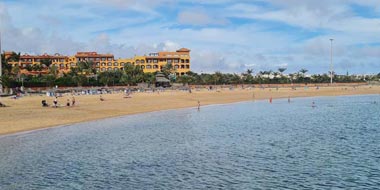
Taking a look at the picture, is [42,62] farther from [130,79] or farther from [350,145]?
[350,145]

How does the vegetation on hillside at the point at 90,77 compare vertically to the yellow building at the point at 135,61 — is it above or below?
below

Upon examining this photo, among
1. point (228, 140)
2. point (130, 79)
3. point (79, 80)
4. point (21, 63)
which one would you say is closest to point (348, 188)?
point (228, 140)

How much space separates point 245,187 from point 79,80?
79.3m

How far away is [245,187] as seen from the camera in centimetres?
1255

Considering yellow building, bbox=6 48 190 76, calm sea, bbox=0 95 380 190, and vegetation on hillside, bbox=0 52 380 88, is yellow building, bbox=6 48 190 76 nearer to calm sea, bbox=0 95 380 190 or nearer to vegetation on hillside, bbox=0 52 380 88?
vegetation on hillside, bbox=0 52 380 88

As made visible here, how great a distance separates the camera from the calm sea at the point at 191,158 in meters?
13.3

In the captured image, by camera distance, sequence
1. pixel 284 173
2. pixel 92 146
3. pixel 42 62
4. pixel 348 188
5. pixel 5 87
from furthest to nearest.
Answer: pixel 42 62 → pixel 5 87 → pixel 92 146 → pixel 284 173 → pixel 348 188


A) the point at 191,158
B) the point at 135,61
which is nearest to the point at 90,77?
the point at 135,61

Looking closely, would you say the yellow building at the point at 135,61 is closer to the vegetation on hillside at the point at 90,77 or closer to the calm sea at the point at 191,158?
the vegetation on hillside at the point at 90,77

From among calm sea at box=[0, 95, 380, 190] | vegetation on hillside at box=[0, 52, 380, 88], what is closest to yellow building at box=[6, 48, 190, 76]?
vegetation on hillside at box=[0, 52, 380, 88]

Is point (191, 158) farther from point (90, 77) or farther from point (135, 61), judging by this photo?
point (135, 61)

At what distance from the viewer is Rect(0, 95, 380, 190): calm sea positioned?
13305 mm

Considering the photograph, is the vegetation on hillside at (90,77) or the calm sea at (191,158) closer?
the calm sea at (191,158)

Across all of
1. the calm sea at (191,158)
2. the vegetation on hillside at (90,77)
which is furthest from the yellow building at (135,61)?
the calm sea at (191,158)
